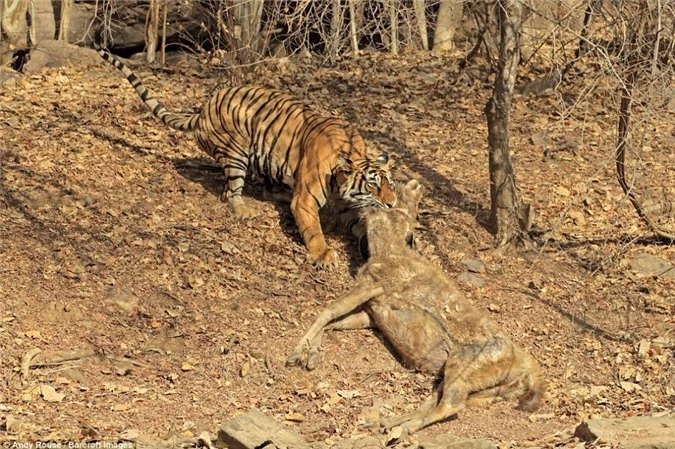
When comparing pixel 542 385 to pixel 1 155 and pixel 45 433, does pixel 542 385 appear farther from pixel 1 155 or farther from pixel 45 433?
pixel 1 155

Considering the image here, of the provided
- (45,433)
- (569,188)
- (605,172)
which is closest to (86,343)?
(45,433)

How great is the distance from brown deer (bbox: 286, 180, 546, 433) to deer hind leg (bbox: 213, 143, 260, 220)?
118 centimetres

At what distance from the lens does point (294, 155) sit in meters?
9.03

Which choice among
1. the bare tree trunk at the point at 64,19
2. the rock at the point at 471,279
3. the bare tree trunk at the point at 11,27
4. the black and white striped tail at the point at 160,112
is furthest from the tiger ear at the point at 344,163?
the bare tree trunk at the point at 64,19

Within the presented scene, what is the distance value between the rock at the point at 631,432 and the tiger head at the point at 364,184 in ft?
9.16

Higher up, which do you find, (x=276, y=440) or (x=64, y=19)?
(x=64, y=19)

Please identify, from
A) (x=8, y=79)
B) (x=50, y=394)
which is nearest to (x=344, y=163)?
(x=50, y=394)

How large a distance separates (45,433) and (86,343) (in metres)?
1.12

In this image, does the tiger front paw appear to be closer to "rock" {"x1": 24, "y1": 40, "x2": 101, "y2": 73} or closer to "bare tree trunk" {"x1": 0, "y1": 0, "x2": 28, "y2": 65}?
"rock" {"x1": 24, "y1": 40, "x2": 101, "y2": 73}

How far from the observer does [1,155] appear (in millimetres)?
9508

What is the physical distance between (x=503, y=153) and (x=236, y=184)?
7.11ft

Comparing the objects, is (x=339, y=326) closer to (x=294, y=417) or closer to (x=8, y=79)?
(x=294, y=417)

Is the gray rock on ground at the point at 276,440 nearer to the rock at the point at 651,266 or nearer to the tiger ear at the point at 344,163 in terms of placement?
the tiger ear at the point at 344,163

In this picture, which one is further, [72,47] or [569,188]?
[72,47]
